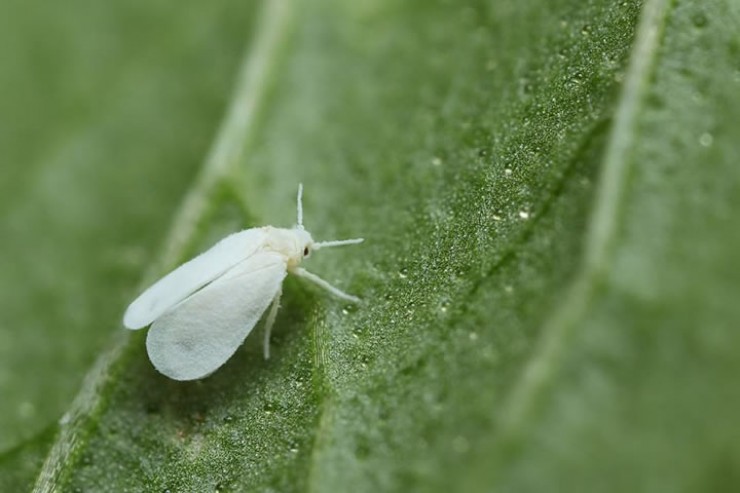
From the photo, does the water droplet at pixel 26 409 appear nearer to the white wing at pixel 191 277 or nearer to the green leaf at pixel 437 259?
the green leaf at pixel 437 259

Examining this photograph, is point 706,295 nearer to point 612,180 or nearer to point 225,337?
point 612,180

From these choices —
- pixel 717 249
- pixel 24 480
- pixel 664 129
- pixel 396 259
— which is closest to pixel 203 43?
pixel 396 259

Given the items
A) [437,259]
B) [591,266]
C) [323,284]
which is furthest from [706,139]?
[323,284]

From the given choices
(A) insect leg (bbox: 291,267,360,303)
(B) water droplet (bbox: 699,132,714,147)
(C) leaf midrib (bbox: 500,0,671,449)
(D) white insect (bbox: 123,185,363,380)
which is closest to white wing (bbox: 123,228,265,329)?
(D) white insect (bbox: 123,185,363,380)

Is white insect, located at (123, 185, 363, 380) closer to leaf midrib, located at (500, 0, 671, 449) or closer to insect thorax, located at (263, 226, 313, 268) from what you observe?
insect thorax, located at (263, 226, 313, 268)

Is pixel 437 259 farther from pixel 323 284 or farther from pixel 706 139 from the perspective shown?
pixel 706 139

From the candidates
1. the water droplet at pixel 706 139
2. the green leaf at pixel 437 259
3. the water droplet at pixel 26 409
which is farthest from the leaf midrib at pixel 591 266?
the water droplet at pixel 26 409
